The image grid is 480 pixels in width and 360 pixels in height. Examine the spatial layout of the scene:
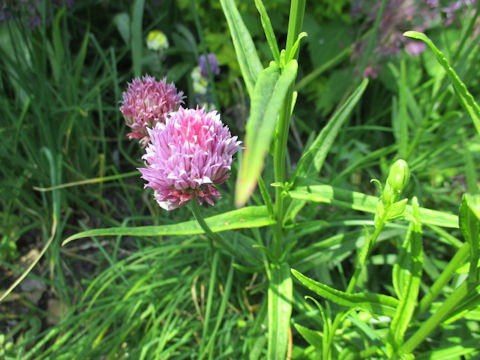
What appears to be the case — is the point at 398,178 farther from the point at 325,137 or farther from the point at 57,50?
the point at 57,50

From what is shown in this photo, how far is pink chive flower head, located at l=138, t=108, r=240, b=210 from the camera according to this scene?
0.85 m

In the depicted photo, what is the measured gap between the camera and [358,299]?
942 mm

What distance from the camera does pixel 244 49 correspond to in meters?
1.01

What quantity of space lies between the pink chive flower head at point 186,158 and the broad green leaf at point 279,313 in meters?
0.36

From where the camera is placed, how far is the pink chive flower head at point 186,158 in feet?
2.78

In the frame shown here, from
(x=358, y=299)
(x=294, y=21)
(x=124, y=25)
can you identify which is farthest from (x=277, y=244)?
(x=124, y=25)

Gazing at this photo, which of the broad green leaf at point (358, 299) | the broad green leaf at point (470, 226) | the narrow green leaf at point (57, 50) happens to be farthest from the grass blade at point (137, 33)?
the broad green leaf at point (470, 226)

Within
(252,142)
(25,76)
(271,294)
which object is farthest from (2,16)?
(252,142)

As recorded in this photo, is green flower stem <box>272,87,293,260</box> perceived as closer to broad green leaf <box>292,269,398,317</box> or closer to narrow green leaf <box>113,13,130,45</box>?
broad green leaf <box>292,269,398,317</box>

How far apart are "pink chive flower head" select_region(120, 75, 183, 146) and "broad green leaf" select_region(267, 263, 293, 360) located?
51 centimetres

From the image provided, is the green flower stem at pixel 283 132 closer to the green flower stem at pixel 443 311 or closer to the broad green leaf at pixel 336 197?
the broad green leaf at pixel 336 197

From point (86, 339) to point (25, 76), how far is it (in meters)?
1.04

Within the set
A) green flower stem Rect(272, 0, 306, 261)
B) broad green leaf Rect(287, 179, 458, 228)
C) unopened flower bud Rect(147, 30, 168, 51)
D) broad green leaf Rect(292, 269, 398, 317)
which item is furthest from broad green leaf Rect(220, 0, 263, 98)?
unopened flower bud Rect(147, 30, 168, 51)

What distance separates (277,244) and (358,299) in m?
0.31
